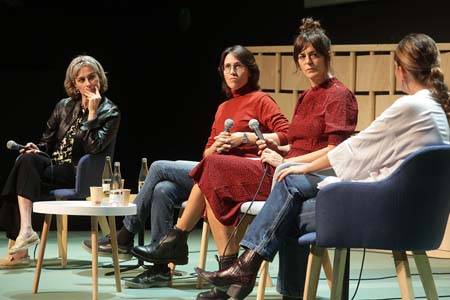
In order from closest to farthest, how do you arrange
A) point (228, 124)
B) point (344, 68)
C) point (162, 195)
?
point (228, 124), point (162, 195), point (344, 68)

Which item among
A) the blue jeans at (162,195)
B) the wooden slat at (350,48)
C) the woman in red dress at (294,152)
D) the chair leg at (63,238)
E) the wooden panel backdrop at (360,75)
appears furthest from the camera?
the wooden panel backdrop at (360,75)

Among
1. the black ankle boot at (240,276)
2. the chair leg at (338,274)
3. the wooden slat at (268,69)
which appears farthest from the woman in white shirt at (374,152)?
the wooden slat at (268,69)

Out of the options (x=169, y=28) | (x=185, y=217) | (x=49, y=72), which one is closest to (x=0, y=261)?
(x=185, y=217)

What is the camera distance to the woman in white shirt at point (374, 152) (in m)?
3.33

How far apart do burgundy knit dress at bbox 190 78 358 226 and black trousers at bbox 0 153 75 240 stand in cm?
150

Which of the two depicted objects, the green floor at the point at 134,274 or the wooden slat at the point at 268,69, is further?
the wooden slat at the point at 268,69

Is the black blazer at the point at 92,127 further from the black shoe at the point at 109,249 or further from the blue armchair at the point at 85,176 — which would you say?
the black shoe at the point at 109,249

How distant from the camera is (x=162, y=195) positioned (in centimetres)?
491

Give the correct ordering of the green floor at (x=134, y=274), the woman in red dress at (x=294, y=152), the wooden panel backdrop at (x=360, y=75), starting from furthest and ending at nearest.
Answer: the wooden panel backdrop at (x=360, y=75) → the green floor at (x=134, y=274) → the woman in red dress at (x=294, y=152)

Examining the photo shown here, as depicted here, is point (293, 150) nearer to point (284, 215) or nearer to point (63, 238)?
point (284, 215)

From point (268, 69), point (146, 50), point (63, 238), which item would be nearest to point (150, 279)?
point (63, 238)

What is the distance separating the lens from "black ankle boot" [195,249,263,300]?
12.2ft

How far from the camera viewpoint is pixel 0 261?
18.0 ft

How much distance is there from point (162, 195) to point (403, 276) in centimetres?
188
